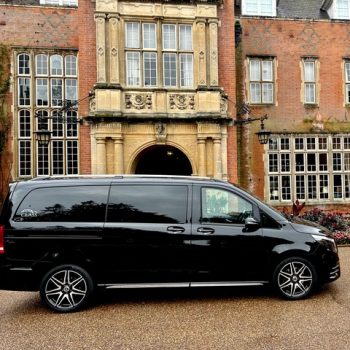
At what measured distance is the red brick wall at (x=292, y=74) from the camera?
594 inches

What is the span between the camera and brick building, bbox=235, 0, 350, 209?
1516 cm

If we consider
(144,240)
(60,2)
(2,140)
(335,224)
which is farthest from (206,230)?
(60,2)

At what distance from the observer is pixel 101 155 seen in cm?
1241

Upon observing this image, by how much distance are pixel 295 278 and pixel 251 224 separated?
1.05 metres

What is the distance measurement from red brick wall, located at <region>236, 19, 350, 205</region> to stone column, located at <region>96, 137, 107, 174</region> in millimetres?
5708

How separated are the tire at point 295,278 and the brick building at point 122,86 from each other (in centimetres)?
740

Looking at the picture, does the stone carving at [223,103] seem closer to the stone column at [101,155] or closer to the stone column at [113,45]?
the stone column at [113,45]

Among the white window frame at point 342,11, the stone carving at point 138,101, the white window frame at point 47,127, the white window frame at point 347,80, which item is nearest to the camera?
the stone carving at point 138,101

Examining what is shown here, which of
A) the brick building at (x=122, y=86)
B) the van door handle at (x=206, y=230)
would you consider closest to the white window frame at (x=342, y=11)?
the brick building at (x=122, y=86)

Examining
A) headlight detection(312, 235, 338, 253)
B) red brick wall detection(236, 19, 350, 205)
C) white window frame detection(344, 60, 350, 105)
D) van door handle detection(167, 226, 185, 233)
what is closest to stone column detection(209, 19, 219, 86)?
red brick wall detection(236, 19, 350, 205)

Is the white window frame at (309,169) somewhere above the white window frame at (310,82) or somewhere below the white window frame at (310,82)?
below

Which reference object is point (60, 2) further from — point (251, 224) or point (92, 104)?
point (251, 224)

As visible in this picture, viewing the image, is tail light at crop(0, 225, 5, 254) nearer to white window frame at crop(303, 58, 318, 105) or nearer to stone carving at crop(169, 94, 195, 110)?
stone carving at crop(169, 94, 195, 110)

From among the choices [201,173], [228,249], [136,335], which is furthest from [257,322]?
[201,173]
